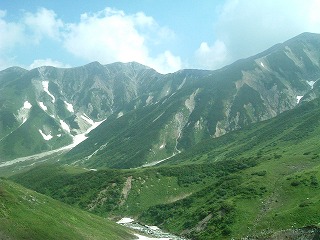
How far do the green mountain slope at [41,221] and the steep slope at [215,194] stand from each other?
25570mm

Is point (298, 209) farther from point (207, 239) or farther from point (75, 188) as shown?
point (75, 188)

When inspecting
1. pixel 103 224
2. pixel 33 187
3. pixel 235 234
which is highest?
pixel 33 187

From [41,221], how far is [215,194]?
64071mm

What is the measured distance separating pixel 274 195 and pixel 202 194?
28.0m

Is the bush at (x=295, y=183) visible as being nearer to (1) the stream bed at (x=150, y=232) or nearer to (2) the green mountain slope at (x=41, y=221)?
(1) the stream bed at (x=150, y=232)

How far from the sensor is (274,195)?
10769cm

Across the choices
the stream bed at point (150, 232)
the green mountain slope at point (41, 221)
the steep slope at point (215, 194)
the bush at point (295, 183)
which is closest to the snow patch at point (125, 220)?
the stream bed at point (150, 232)

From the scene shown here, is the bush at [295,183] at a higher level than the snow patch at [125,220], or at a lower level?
lower

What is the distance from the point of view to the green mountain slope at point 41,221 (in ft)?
221

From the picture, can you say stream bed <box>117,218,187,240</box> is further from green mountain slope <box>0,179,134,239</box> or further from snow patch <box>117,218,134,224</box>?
green mountain slope <box>0,179,134,239</box>

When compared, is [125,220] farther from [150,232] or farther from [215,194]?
[215,194]

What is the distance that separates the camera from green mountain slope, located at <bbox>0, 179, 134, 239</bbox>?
221ft

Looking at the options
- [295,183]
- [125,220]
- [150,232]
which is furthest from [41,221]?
[295,183]

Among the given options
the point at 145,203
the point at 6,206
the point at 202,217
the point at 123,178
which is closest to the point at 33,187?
the point at 123,178
